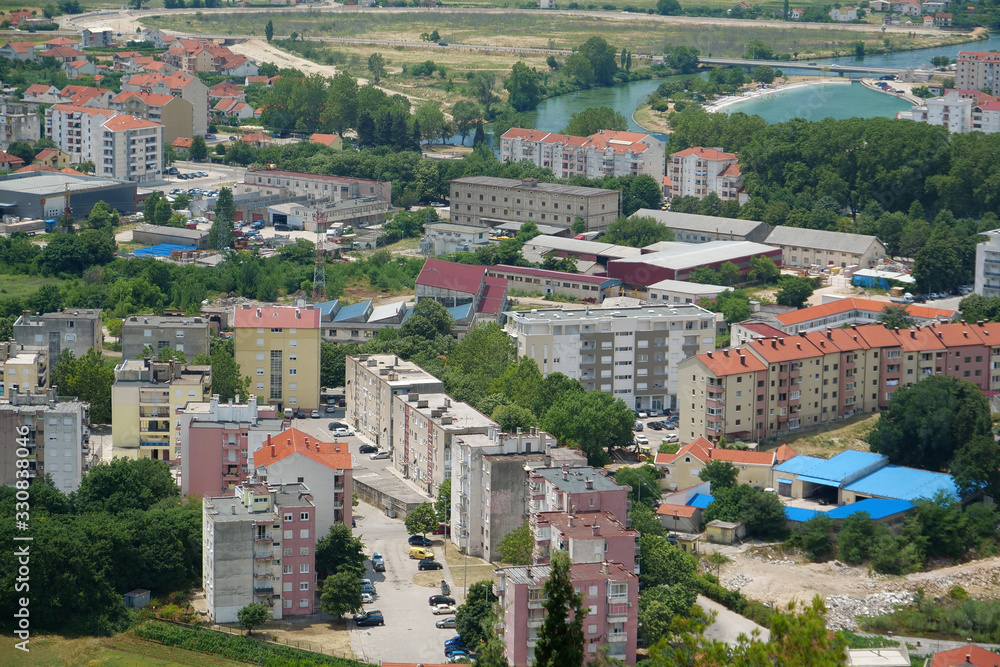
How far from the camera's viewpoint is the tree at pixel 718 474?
2259 centimetres

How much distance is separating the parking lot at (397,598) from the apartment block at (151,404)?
8.61ft

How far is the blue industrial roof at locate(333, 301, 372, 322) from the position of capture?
29141 millimetres

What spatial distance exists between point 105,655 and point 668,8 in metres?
63.3

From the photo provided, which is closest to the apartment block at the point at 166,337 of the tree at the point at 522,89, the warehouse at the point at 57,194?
the warehouse at the point at 57,194

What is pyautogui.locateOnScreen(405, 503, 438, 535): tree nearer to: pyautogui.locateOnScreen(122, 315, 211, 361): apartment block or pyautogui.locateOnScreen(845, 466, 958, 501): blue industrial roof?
pyautogui.locateOnScreen(845, 466, 958, 501): blue industrial roof

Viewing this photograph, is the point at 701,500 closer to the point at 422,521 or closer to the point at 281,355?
the point at 422,521

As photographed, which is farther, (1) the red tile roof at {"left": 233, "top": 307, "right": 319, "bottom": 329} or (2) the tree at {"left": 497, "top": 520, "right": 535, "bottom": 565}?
(1) the red tile roof at {"left": 233, "top": 307, "right": 319, "bottom": 329}

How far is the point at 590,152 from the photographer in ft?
143

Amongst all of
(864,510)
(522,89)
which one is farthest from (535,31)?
(864,510)

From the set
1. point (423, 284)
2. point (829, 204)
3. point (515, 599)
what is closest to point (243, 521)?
point (515, 599)

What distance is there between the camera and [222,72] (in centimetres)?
6047

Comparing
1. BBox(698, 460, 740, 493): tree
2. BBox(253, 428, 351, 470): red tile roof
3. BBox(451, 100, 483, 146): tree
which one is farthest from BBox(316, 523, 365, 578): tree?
BBox(451, 100, 483, 146): tree

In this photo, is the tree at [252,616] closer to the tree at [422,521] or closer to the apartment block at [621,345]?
the tree at [422,521]

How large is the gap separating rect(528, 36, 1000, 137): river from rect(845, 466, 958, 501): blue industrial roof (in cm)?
3037
